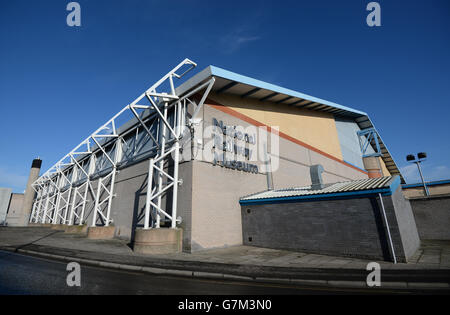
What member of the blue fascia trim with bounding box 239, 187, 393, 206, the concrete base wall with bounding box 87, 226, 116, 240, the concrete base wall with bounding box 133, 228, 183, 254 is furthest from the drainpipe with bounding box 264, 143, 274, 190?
the concrete base wall with bounding box 87, 226, 116, 240

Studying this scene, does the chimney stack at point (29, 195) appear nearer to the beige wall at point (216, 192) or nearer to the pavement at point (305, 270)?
the pavement at point (305, 270)

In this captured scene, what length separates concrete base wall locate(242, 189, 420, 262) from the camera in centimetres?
940

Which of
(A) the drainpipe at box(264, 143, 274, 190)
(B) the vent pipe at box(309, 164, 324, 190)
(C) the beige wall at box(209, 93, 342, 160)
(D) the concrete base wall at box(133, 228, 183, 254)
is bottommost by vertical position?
(D) the concrete base wall at box(133, 228, 183, 254)

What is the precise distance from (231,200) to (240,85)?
8.92 meters

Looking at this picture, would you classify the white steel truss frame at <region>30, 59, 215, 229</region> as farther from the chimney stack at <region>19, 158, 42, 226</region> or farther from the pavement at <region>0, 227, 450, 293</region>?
the chimney stack at <region>19, 158, 42, 226</region>

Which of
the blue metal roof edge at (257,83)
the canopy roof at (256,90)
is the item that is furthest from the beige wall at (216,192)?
the blue metal roof edge at (257,83)

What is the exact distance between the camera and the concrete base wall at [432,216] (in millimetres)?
15352

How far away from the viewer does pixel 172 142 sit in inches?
613

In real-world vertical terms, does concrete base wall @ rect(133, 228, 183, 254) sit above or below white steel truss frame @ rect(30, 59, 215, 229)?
below

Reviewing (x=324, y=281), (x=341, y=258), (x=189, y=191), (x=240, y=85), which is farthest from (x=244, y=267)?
(x=240, y=85)

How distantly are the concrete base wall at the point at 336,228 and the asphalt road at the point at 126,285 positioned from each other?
4892 millimetres

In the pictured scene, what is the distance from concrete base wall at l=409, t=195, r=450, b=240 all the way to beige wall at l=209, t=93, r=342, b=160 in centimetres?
1152

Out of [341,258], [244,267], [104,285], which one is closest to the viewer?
[104,285]
